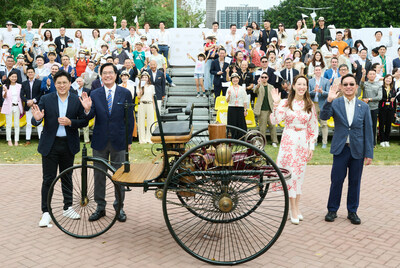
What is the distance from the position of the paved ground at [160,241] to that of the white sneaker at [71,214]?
0.32m

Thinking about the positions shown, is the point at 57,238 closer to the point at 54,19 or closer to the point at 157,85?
the point at 157,85

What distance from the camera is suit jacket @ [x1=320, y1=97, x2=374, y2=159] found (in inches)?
242

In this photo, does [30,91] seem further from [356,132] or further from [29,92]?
[356,132]

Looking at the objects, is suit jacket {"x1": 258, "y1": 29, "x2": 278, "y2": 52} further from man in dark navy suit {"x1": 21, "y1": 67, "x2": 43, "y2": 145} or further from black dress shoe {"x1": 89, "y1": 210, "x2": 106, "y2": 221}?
black dress shoe {"x1": 89, "y1": 210, "x2": 106, "y2": 221}

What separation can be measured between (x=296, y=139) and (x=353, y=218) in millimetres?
1368

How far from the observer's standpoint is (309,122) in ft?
20.3

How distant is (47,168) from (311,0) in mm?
53029

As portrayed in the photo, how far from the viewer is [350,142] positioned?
20.2 feet

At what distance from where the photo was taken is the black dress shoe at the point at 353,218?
6102 mm

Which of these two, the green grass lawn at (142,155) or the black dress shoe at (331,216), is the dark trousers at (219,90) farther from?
the black dress shoe at (331,216)

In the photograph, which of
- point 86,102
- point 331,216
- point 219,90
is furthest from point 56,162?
point 219,90

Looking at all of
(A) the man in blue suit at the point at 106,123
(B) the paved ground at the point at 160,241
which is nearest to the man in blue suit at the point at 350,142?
(B) the paved ground at the point at 160,241

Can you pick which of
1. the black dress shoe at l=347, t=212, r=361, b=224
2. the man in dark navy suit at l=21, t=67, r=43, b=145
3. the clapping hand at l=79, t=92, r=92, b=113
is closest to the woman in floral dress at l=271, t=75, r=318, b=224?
the black dress shoe at l=347, t=212, r=361, b=224

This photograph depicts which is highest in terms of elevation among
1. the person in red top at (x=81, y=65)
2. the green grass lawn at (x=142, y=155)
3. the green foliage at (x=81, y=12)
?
the green foliage at (x=81, y=12)
